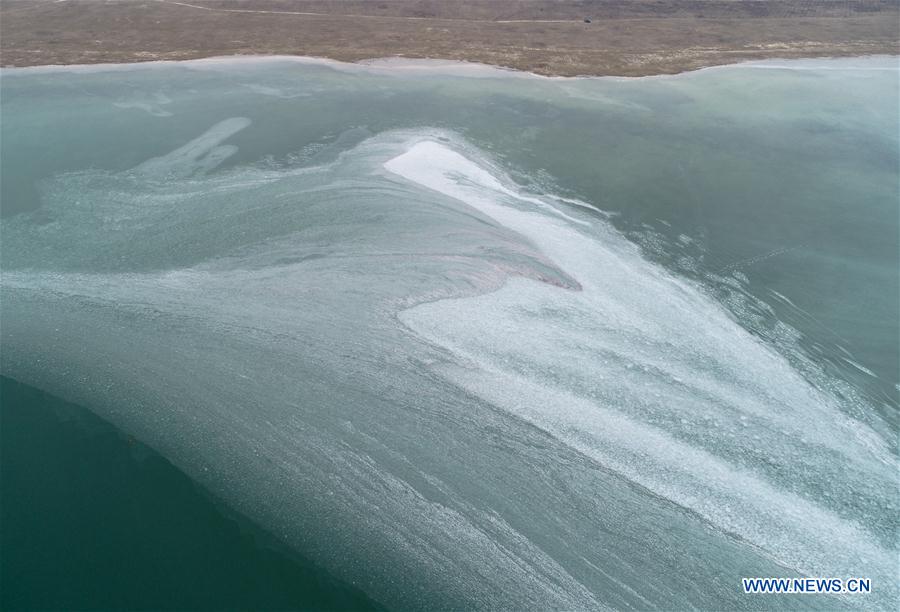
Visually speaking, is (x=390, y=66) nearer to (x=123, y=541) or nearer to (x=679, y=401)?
(x=679, y=401)

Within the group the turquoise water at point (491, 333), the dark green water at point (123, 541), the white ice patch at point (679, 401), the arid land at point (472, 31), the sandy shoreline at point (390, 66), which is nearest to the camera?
the dark green water at point (123, 541)

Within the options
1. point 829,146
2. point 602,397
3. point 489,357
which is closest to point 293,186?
point 489,357

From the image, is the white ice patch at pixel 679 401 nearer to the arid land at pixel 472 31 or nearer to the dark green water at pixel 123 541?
the dark green water at pixel 123 541

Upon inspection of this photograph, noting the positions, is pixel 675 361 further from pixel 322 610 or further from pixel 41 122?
pixel 41 122

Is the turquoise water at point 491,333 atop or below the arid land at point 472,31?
below

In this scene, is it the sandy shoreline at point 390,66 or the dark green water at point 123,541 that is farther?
the sandy shoreline at point 390,66

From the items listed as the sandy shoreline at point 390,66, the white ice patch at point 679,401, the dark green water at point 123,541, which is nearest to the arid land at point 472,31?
the sandy shoreline at point 390,66

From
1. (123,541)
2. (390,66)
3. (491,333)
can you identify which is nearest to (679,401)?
(491,333)
